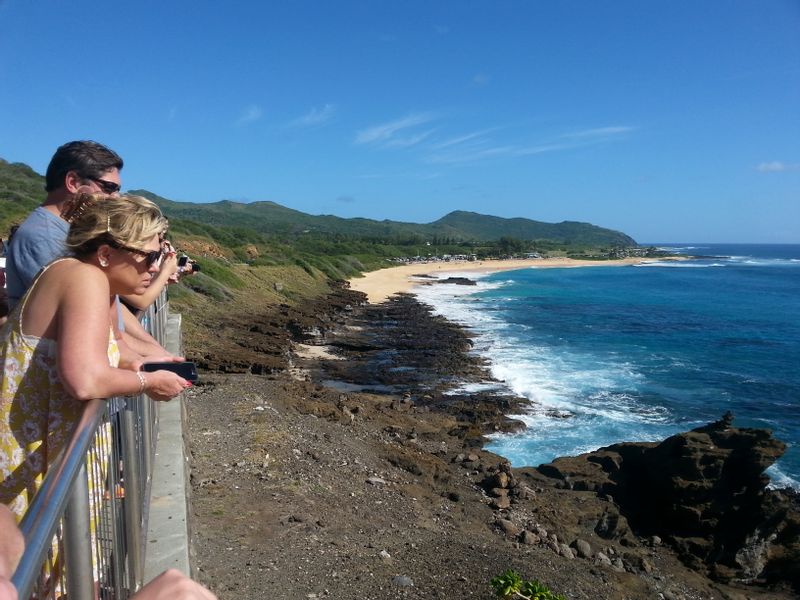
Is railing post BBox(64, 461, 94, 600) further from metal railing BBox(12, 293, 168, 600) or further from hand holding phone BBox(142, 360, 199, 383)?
hand holding phone BBox(142, 360, 199, 383)

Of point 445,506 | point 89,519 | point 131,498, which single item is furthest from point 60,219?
point 445,506

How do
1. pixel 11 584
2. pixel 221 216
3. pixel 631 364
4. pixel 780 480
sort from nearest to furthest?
pixel 11 584
pixel 780 480
pixel 631 364
pixel 221 216

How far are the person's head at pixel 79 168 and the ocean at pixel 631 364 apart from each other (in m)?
10.6

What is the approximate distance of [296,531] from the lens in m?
6.42

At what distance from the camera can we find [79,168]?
9.73 ft

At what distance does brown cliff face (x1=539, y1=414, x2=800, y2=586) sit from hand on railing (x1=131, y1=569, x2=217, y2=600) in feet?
30.3

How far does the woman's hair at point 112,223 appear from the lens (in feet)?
7.14

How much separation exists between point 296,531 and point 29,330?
5.01 m

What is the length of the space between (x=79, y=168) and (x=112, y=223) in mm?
990

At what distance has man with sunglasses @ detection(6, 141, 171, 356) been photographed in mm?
2736

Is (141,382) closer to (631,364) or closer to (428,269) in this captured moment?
(631,364)

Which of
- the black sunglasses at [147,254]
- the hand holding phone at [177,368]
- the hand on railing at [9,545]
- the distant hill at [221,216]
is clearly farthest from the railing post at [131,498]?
the distant hill at [221,216]

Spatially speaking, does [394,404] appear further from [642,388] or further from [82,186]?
[82,186]

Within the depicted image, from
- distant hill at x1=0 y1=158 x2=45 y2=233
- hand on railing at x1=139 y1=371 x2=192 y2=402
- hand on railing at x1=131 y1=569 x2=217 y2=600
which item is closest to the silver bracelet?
hand on railing at x1=139 y1=371 x2=192 y2=402
